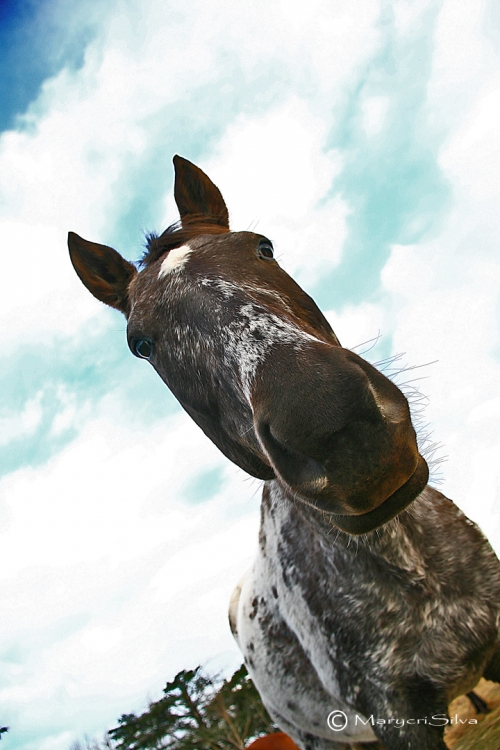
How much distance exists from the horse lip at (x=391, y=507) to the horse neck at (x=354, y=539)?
53cm

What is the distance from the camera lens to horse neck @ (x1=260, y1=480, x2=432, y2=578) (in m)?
2.73

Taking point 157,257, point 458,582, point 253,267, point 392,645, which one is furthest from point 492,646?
point 157,257

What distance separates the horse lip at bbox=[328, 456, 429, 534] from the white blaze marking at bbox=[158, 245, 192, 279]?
1729 millimetres

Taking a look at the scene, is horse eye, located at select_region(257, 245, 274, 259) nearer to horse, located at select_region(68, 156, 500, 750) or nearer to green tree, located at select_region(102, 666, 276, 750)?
horse, located at select_region(68, 156, 500, 750)

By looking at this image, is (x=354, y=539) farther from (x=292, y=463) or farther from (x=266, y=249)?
(x=266, y=249)

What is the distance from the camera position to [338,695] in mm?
2908

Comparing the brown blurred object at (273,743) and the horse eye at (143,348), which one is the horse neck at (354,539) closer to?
the horse eye at (143,348)

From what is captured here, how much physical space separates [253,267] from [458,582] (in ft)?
7.13

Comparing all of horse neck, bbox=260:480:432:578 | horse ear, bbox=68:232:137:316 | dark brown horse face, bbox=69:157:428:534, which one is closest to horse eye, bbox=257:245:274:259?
dark brown horse face, bbox=69:157:428:534

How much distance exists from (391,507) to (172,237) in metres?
2.49

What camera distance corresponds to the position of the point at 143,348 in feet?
10.1

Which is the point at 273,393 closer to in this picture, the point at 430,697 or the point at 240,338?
the point at 240,338

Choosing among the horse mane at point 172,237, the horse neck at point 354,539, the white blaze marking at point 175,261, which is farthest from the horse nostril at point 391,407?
the horse mane at point 172,237

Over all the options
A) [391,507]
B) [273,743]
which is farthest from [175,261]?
[273,743]
